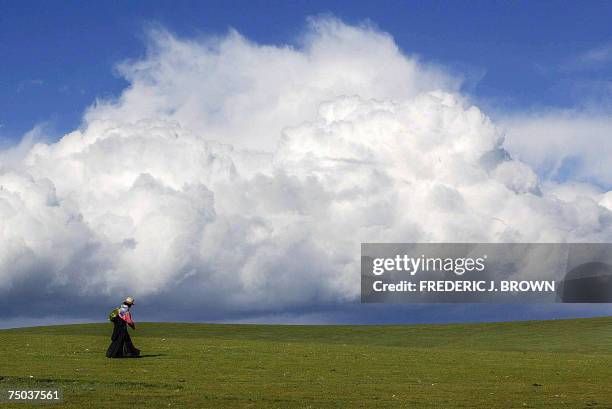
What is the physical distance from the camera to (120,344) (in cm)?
4397

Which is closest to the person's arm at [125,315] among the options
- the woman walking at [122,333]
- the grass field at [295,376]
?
the woman walking at [122,333]

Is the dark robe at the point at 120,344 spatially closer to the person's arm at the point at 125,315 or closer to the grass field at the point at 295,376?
the person's arm at the point at 125,315

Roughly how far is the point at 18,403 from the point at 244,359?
18.9m

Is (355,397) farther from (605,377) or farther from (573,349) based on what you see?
(573,349)

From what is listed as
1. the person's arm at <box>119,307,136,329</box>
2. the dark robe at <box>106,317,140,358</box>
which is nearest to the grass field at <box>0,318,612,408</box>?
the dark robe at <box>106,317,140,358</box>

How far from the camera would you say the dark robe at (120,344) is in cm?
4362

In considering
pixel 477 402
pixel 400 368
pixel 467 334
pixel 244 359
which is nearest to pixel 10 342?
pixel 244 359

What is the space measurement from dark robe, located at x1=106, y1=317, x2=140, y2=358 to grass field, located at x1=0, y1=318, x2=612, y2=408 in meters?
0.74

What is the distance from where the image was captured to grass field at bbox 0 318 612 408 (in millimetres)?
29953

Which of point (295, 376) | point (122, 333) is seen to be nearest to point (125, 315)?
point (122, 333)

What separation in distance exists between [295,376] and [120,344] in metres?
11.0

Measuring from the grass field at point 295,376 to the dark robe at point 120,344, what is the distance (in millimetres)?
742

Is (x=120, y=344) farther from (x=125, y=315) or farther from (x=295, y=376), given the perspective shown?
(x=295, y=376)

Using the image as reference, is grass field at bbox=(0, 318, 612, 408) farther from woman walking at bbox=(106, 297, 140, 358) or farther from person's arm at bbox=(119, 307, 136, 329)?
person's arm at bbox=(119, 307, 136, 329)
